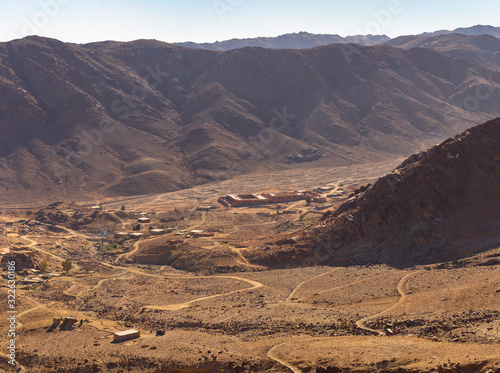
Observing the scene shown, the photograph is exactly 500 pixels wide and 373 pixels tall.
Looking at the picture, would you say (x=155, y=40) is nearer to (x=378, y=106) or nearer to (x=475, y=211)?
(x=378, y=106)

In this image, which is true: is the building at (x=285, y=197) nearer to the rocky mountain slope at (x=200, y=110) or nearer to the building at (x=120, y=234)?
the rocky mountain slope at (x=200, y=110)

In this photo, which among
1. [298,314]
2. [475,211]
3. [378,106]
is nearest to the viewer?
[298,314]

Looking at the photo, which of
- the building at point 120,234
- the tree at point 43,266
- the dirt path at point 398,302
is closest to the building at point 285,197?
the building at point 120,234

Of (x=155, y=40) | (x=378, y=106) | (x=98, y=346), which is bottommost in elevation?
(x=98, y=346)

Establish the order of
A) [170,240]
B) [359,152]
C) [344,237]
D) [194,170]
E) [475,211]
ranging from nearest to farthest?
[475,211], [344,237], [170,240], [194,170], [359,152]

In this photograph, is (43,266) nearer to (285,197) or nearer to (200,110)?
(285,197)

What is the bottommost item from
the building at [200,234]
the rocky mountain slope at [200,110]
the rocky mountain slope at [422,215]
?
the building at [200,234]

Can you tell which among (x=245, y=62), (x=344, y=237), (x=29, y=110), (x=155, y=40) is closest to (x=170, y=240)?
(x=344, y=237)
